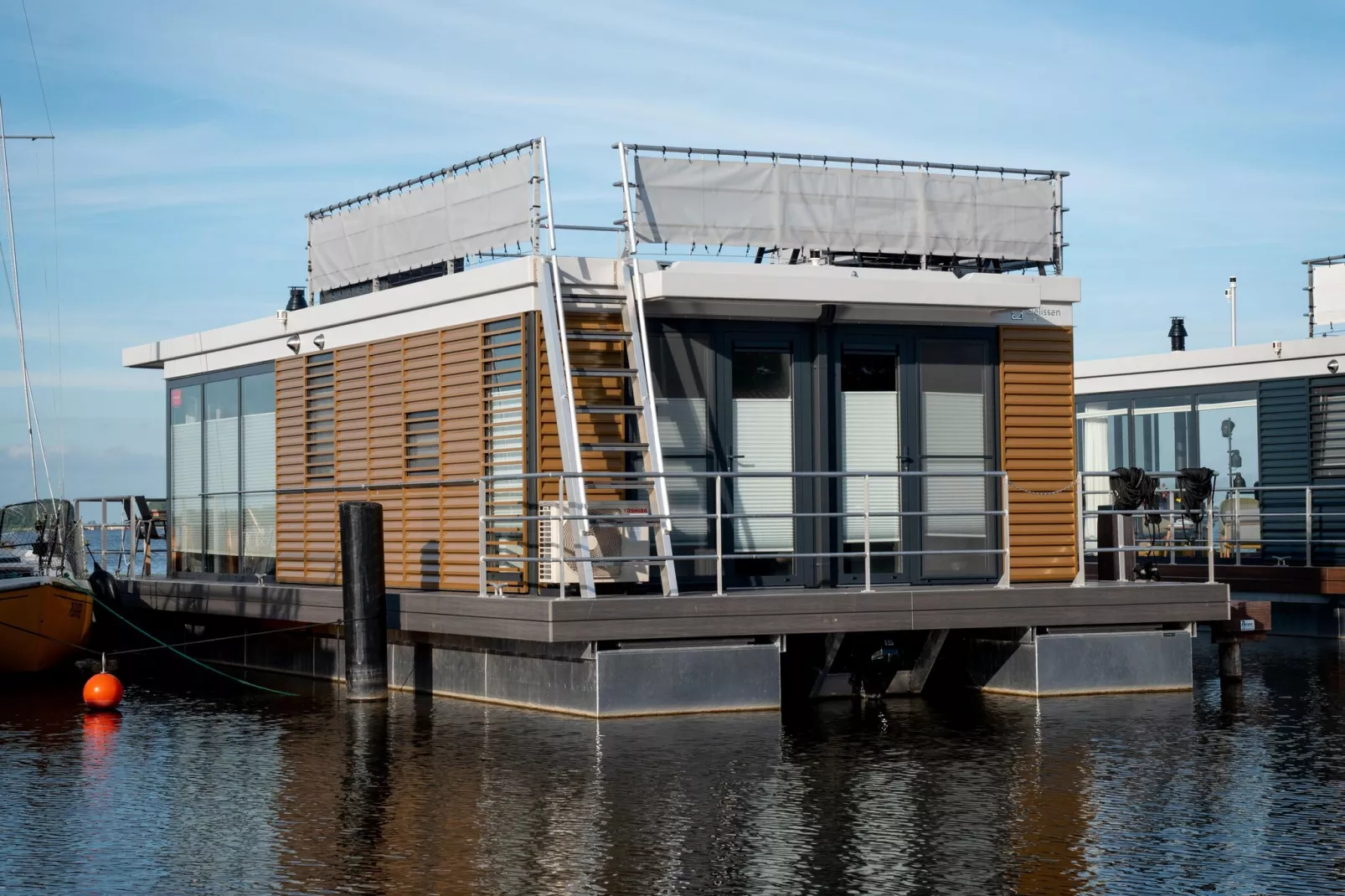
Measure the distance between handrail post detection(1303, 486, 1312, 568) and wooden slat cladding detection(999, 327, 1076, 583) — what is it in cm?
576

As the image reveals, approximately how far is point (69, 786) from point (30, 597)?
26.8ft

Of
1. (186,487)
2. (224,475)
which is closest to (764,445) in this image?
(224,475)

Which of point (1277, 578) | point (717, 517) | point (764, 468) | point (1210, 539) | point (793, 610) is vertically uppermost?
point (764, 468)

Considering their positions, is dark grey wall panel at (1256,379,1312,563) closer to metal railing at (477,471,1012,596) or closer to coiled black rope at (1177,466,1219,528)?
coiled black rope at (1177,466,1219,528)

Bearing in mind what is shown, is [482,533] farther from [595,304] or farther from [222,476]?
[222,476]

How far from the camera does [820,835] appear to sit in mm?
9188

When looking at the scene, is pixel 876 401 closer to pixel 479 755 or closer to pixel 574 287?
pixel 574 287

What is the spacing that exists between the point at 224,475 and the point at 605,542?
760 centimetres

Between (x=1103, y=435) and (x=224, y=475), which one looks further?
Answer: (x=1103, y=435)

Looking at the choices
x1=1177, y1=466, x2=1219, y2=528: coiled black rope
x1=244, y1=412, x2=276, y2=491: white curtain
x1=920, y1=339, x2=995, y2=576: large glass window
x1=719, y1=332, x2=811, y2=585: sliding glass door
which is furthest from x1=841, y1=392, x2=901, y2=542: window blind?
x1=244, y1=412, x2=276, y2=491: white curtain

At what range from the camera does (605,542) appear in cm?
1495

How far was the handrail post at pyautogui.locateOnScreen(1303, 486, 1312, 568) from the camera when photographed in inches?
850

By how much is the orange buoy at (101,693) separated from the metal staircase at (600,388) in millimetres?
4732

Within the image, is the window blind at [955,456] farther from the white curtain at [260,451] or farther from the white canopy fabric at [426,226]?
the white curtain at [260,451]
